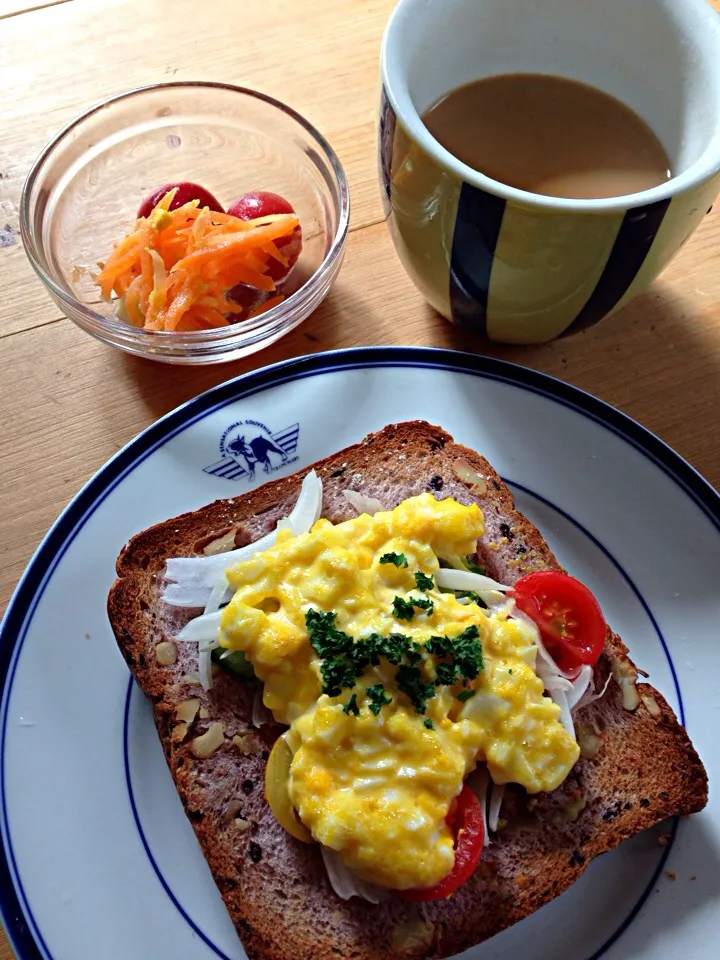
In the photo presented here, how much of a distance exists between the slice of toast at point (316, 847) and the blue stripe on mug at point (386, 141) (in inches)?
28.9

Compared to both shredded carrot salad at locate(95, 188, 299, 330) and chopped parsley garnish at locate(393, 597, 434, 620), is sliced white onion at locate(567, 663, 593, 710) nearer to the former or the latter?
chopped parsley garnish at locate(393, 597, 434, 620)

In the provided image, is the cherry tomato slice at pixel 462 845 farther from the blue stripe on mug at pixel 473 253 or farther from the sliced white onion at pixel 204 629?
the blue stripe on mug at pixel 473 253

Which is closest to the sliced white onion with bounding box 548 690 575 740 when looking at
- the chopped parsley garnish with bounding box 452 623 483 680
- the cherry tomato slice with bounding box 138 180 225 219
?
the chopped parsley garnish with bounding box 452 623 483 680

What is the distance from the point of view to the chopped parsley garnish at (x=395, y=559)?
69.9 inches

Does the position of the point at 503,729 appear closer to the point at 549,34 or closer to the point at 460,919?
the point at 460,919

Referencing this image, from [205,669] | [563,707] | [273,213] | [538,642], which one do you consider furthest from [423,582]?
[273,213]

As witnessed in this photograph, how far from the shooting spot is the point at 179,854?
6.03ft

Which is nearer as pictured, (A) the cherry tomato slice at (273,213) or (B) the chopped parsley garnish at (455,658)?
(B) the chopped parsley garnish at (455,658)

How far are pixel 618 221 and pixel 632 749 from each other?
1171mm

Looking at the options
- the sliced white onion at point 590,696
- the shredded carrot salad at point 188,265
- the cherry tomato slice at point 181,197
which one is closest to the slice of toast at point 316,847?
the sliced white onion at point 590,696

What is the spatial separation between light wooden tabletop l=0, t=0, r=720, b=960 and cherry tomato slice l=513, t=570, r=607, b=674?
1.99ft

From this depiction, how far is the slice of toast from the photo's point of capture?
176 centimetres

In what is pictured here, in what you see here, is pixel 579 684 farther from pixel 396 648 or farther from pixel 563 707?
pixel 396 648

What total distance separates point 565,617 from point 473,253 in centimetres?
85
